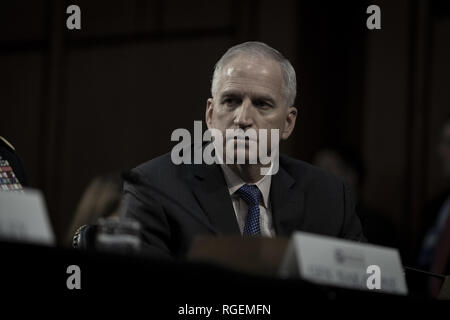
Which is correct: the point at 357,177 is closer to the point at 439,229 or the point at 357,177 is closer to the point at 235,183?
the point at 439,229

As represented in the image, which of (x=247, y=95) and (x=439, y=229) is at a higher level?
(x=247, y=95)

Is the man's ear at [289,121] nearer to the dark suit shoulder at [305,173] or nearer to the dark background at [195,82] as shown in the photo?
the dark suit shoulder at [305,173]

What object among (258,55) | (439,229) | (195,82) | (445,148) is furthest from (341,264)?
(195,82)

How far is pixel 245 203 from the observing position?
109 inches

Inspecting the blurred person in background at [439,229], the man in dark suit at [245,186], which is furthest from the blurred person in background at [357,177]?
the man in dark suit at [245,186]

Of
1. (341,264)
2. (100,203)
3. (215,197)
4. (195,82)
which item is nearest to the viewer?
(341,264)

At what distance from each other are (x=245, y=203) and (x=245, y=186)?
56 mm

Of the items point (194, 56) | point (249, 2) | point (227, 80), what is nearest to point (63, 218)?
point (194, 56)

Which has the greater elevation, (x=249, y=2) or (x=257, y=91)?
(x=249, y=2)

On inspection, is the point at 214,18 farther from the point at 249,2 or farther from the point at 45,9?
the point at 45,9

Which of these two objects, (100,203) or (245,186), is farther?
(245,186)

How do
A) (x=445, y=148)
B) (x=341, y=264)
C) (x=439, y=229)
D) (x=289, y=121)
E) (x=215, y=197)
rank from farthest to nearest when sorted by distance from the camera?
(x=445, y=148)
(x=439, y=229)
(x=289, y=121)
(x=215, y=197)
(x=341, y=264)

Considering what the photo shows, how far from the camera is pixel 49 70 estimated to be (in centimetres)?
577
